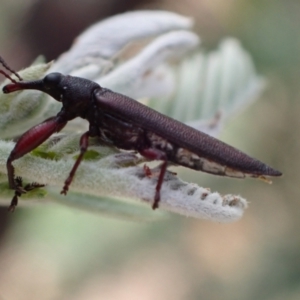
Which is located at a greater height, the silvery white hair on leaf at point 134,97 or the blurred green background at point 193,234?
the silvery white hair on leaf at point 134,97

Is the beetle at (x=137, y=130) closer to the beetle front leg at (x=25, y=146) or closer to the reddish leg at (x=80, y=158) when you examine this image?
the beetle front leg at (x=25, y=146)

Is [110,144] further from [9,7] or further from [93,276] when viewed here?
[9,7]

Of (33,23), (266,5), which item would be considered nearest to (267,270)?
(266,5)

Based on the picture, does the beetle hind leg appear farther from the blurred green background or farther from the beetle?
the blurred green background

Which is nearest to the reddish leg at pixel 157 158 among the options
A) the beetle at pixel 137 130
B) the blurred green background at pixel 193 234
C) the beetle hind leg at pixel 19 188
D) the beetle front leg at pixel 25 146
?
the beetle at pixel 137 130

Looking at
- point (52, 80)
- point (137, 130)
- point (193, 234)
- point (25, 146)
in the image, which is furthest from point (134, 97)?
point (193, 234)
